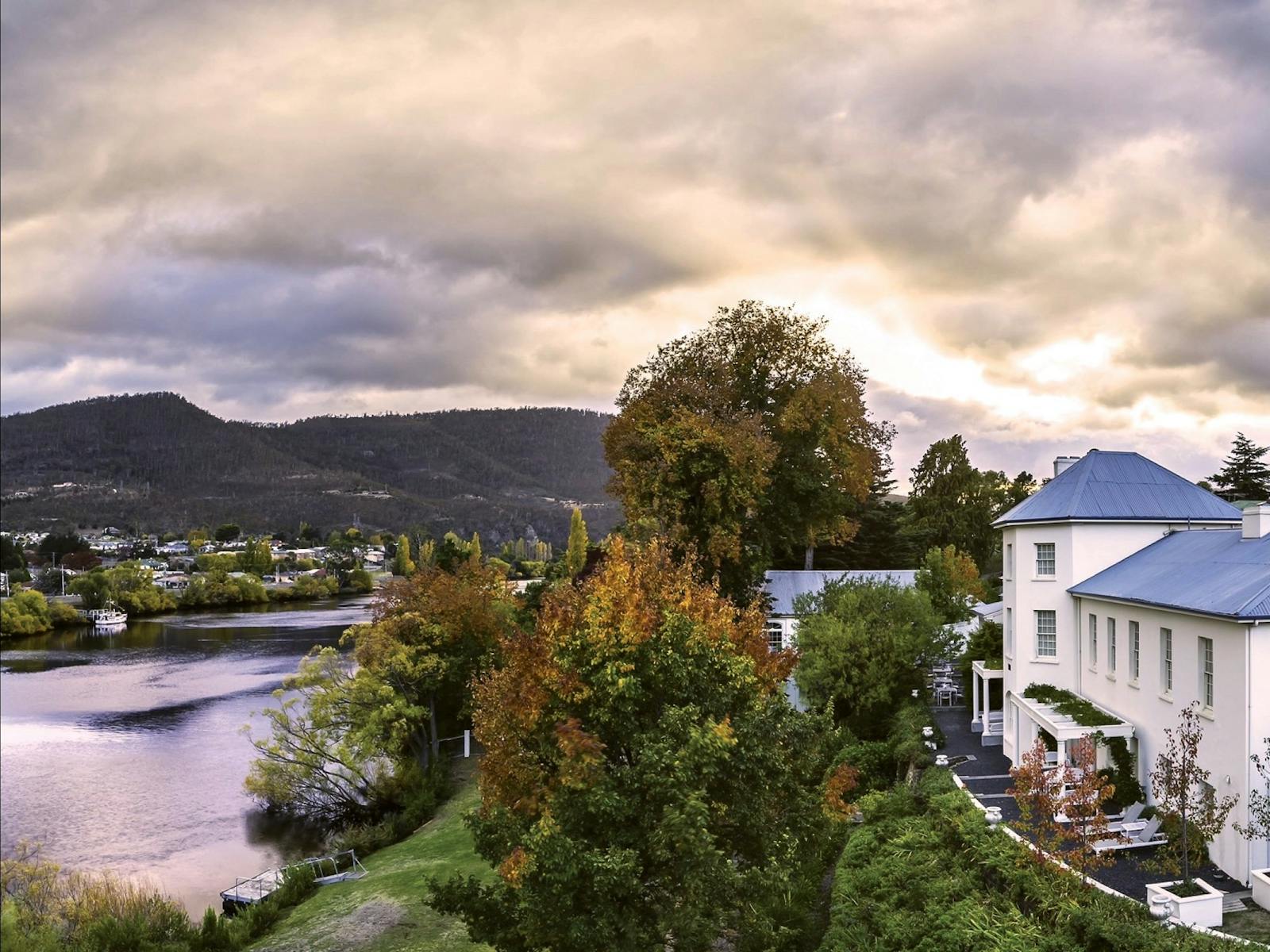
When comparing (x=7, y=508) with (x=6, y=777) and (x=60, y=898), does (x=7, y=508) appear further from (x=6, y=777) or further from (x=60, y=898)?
(x=60, y=898)

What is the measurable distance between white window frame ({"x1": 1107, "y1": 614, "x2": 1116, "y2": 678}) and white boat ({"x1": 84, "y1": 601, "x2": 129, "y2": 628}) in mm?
91413

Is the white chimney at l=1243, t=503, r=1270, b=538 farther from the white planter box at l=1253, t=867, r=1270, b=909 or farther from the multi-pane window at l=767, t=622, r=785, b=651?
the multi-pane window at l=767, t=622, r=785, b=651

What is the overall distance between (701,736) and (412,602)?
2478 centimetres

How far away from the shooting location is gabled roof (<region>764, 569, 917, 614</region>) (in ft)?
118

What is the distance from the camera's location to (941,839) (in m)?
18.1

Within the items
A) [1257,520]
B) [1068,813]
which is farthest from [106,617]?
[1257,520]

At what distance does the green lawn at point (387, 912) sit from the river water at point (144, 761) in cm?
476

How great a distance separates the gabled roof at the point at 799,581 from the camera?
36.1 m

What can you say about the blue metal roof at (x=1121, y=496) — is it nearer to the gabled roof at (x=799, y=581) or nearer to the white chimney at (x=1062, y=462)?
the white chimney at (x=1062, y=462)

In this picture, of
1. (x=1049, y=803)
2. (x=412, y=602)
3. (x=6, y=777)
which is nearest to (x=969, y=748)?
(x=1049, y=803)

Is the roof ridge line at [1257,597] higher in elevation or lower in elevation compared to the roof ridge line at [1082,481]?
lower

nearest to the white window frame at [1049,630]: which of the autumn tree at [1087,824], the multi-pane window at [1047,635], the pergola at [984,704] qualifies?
the multi-pane window at [1047,635]

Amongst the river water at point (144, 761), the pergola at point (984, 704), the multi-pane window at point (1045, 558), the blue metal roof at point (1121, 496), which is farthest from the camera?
the river water at point (144, 761)

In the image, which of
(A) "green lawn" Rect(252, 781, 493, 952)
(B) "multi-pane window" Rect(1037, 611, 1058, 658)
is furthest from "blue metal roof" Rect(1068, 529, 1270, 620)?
(A) "green lawn" Rect(252, 781, 493, 952)
